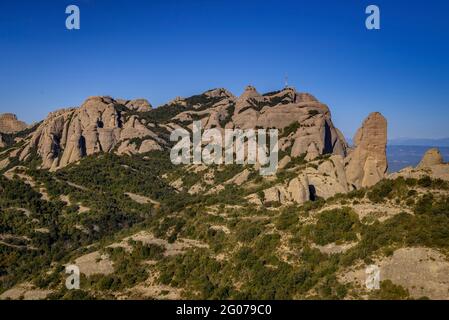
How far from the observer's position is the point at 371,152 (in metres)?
78.1

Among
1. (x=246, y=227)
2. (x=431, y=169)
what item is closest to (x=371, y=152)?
(x=431, y=169)

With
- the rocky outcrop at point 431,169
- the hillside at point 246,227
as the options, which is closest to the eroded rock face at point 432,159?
the rocky outcrop at point 431,169

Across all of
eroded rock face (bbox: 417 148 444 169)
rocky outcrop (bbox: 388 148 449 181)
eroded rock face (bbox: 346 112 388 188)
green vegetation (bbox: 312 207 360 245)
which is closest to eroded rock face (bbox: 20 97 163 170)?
eroded rock face (bbox: 346 112 388 188)

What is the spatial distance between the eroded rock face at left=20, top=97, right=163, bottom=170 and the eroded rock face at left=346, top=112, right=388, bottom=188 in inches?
4269

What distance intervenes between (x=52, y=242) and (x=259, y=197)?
39.5 metres

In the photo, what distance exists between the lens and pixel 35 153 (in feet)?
611

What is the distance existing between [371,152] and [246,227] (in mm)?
30583

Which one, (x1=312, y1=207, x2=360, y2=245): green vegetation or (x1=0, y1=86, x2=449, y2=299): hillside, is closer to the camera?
(x1=0, y1=86, x2=449, y2=299): hillside

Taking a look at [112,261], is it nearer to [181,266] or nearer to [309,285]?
[181,266]

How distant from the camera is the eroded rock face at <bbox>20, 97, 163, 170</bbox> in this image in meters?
172

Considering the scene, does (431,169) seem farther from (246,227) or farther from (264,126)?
(264,126)

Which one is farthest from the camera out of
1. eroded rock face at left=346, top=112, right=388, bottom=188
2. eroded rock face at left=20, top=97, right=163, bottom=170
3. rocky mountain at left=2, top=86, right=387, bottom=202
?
eroded rock face at left=20, top=97, right=163, bottom=170

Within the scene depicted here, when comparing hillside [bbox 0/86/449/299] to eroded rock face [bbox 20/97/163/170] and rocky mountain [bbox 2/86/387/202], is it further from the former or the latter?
eroded rock face [bbox 20/97/163/170]
